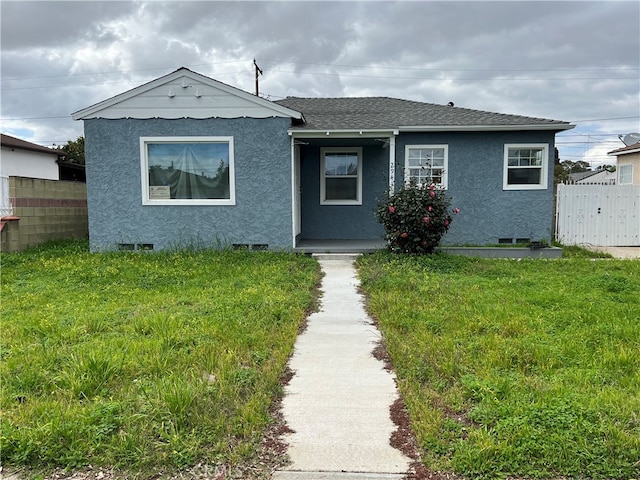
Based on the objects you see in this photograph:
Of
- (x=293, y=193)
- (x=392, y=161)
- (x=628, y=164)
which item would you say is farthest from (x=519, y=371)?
(x=628, y=164)

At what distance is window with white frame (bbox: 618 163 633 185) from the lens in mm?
21016

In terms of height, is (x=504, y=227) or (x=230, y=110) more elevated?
(x=230, y=110)

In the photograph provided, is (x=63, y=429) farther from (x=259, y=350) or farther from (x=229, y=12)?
(x=229, y=12)

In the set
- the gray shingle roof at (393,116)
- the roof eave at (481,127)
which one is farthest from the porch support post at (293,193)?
the roof eave at (481,127)

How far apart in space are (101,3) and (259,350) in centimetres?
997

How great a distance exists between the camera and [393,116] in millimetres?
11852

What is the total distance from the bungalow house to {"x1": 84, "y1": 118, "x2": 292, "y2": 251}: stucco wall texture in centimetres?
1782

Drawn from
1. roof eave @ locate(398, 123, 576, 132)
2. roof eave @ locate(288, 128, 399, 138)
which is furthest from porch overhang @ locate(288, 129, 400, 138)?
roof eave @ locate(398, 123, 576, 132)

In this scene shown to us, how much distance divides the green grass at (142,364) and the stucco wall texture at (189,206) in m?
2.80

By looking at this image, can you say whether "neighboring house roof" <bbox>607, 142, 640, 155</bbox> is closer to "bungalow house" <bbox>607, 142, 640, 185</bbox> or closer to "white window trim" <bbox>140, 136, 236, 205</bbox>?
"bungalow house" <bbox>607, 142, 640, 185</bbox>

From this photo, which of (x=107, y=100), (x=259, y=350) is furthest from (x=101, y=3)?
(x=259, y=350)

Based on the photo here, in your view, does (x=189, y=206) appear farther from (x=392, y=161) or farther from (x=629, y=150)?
(x=629, y=150)

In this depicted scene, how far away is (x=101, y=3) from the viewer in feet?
34.3

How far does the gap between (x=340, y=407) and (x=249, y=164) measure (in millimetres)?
7869
